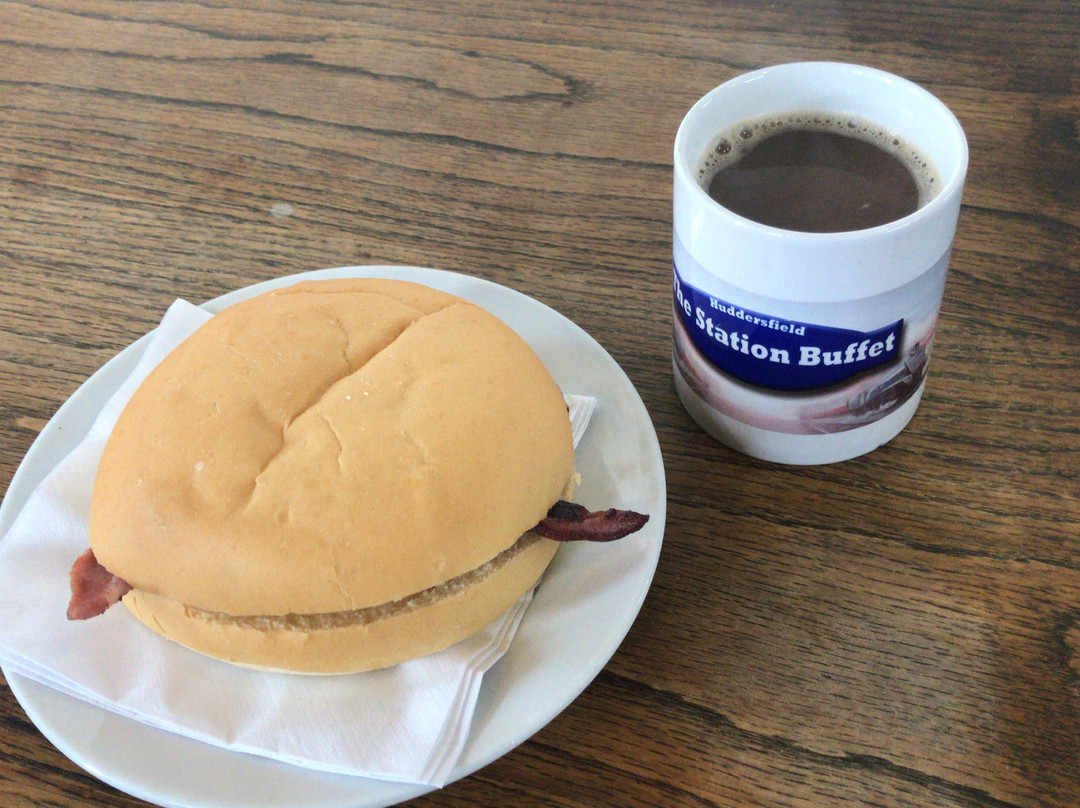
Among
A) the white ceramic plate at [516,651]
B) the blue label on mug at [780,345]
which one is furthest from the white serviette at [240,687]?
the blue label on mug at [780,345]

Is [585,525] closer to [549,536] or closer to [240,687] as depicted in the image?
[549,536]

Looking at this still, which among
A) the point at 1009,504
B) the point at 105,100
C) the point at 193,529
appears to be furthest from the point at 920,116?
the point at 105,100

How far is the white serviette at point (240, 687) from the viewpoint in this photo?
533 millimetres

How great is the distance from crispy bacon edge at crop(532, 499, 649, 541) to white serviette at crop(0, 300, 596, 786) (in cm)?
6

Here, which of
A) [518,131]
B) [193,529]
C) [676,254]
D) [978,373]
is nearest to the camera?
[193,529]

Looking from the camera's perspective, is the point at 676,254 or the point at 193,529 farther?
the point at 676,254

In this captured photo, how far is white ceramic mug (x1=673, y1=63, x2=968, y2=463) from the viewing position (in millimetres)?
565

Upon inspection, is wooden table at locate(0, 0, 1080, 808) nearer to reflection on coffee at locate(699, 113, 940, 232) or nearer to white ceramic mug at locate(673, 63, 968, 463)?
white ceramic mug at locate(673, 63, 968, 463)

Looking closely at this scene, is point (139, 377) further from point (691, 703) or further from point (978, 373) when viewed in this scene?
point (978, 373)

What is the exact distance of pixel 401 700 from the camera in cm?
56

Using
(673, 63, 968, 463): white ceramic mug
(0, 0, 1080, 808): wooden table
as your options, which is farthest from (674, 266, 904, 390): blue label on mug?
(0, 0, 1080, 808): wooden table

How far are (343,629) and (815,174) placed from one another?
0.44m

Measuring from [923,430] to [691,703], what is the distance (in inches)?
12.1

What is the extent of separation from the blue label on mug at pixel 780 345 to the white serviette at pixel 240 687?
8.9 inches
